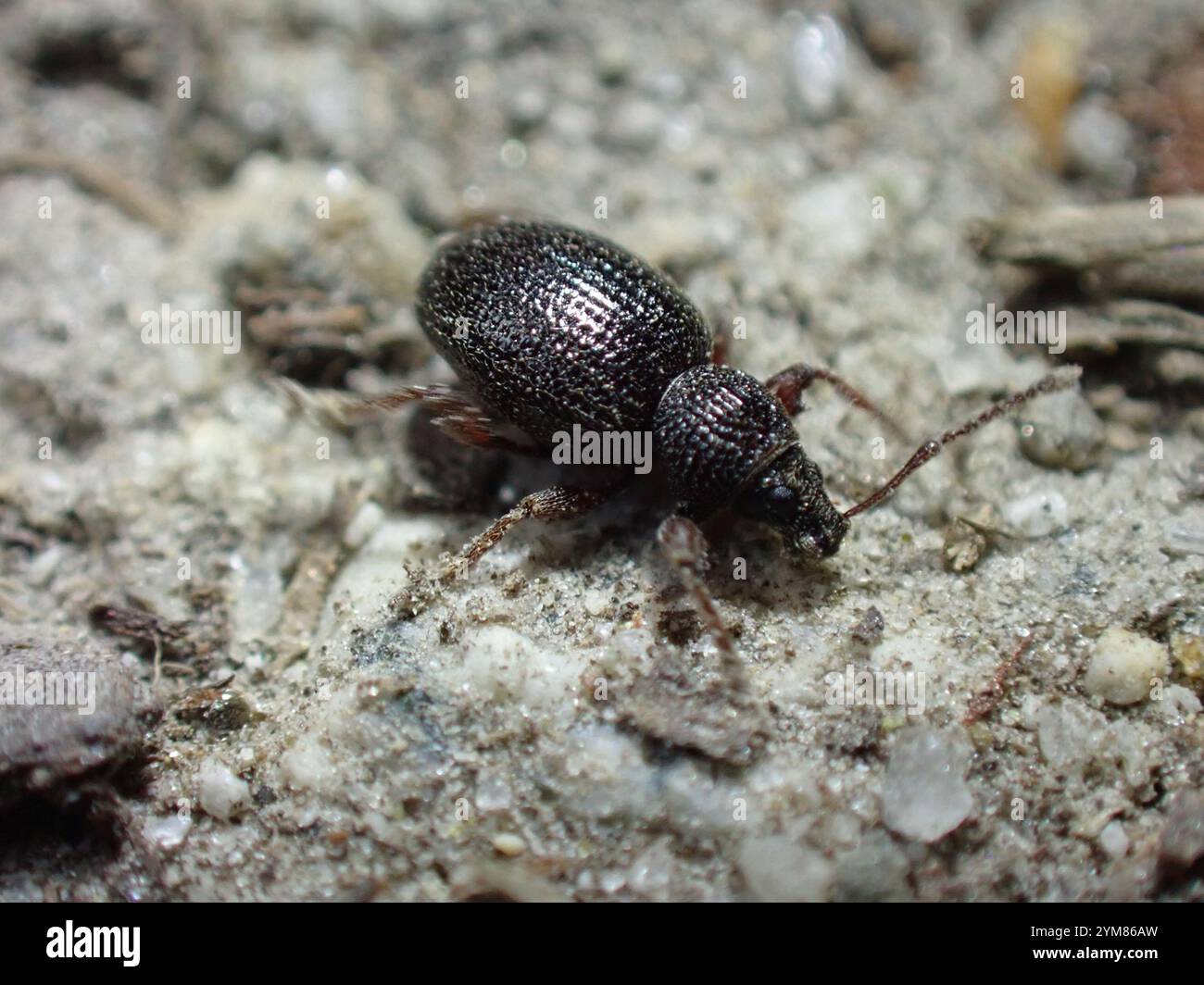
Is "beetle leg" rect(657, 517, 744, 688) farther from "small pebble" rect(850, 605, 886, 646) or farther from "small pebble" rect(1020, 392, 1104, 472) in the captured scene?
"small pebble" rect(1020, 392, 1104, 472)

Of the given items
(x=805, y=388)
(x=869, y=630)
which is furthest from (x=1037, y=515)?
(x=805, y=388)

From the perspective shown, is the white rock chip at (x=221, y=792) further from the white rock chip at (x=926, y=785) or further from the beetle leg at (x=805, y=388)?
the beetle leg at (x=805, y=388)

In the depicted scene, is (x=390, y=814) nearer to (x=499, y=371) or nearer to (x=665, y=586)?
(x=665, y=586)

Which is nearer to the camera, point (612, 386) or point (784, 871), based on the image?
point (784, 871)

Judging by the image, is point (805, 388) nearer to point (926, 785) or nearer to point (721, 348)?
point (721, 348)

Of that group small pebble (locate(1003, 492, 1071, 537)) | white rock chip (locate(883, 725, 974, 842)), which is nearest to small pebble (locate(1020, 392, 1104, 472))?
small pebble (locate(1003, 492, 1071, 537))
